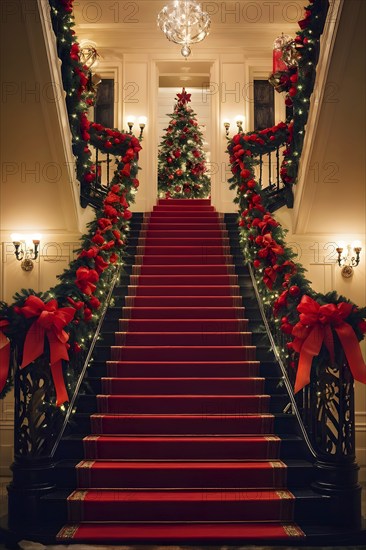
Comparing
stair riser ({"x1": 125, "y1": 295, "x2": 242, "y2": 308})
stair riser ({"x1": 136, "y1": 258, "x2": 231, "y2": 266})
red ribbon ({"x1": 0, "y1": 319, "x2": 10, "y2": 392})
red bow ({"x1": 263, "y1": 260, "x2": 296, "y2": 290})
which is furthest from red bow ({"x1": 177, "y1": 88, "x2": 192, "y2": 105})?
red ribbon ({"x1": 0, "y1": 319, "x2": 10, "y2": 392})

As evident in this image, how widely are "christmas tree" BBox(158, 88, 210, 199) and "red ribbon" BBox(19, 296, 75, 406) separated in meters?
9.12

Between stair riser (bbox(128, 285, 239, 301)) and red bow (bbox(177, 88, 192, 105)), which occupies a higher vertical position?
red bow (bbox(177, 88, 192, 105))

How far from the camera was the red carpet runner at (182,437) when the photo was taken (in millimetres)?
4125

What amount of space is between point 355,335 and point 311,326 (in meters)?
0.31

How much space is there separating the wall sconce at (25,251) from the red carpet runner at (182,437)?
139 centimetres

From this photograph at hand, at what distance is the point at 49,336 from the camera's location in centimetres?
432

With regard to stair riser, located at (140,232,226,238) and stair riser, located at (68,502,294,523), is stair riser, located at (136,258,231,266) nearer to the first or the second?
stair riser, located at (140,232,226,238)

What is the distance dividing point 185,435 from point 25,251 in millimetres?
3744

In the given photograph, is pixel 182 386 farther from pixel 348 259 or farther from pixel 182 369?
pixel 348 259

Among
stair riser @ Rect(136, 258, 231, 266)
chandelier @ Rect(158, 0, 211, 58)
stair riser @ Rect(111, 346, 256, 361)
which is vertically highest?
chandelier @ Rect(158, 0, 211, 58)

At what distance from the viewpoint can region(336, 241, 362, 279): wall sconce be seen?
7391 millimetres

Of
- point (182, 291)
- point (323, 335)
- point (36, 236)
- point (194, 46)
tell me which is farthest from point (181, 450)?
point (194, 46)

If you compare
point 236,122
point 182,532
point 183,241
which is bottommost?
point 182,532

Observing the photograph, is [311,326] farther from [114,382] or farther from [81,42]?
[81,42]
